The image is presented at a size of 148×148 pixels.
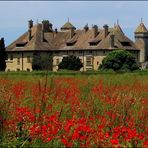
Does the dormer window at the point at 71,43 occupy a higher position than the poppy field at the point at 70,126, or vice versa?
the dormer window at the point at 71,43

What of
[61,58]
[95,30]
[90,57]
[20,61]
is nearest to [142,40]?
[95,30]

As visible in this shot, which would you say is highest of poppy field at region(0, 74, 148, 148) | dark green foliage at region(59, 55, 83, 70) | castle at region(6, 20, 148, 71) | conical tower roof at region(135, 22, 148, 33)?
conical tower roof at region(135, 22, 148, 33)

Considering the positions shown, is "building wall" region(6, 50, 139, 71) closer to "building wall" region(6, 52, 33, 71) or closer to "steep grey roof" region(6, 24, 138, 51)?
"building wall" region(6, 52, 33, 71)

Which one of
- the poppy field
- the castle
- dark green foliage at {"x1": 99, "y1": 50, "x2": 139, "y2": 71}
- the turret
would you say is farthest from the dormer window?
the poppy field

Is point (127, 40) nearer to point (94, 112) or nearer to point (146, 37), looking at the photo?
point (146, 37)

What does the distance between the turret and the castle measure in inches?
371

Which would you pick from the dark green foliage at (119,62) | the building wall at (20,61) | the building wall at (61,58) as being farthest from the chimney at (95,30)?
the dark green foliage at (119,62)

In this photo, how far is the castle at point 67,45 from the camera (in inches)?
3793

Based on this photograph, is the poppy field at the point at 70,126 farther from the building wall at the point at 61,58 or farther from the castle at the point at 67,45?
the building wall at the point at 61,58

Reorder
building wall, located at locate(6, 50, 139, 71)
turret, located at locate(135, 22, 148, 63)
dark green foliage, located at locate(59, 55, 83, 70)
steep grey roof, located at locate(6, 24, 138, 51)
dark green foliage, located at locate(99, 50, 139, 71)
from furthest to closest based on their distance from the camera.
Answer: turret, located at locate(135, 22, 148, 63), building wall, located at locate(6, 50, 139, 71), steep grey roof, located at locate(6, 24, 138, 51), dark green foliage, located at locate(59, 55, 83, 70), dark green foliage, located at locate(99, 50, 139, 71)

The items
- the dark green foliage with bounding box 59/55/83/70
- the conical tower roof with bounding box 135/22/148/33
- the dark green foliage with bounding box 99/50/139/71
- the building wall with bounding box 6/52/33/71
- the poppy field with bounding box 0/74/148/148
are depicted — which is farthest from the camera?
Answer: the conical tower roof with bounding box 135/22/148/33

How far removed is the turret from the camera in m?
112

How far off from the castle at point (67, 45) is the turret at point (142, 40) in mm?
9414

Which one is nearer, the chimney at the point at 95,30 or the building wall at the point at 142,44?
the chimney at the point at 95,30
